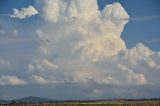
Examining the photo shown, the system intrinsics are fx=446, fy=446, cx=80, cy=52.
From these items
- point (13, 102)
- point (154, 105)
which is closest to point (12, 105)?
point (13, 102)

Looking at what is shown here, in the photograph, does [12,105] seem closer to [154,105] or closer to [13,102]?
[13,102]

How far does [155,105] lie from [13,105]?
145ft

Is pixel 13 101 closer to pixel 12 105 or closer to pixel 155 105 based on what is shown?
pixel 12 105

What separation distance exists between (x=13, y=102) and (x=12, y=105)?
13.0 metres

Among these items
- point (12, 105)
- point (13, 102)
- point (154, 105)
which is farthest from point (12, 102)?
point (154, 105)

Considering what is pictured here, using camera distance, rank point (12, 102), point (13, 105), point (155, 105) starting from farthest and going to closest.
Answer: point (12, 102) → point (13, 105) → point (155, 105)

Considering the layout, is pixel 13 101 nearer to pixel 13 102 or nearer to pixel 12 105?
pixel 13 102

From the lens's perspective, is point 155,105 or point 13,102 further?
point 13,102

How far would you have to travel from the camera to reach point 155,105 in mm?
109812

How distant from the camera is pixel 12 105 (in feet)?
433

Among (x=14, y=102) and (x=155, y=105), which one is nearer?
(x=155, y=105)

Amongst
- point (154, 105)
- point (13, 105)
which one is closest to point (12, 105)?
point (13, 105)

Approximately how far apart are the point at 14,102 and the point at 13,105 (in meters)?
13.9

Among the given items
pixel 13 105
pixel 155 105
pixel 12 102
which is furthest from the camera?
pixel 12 102
